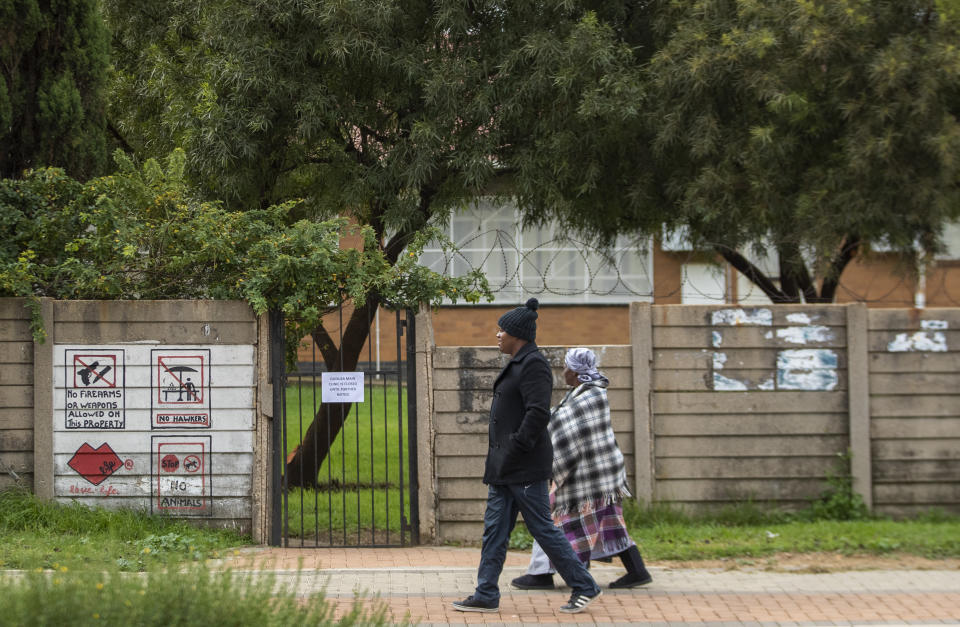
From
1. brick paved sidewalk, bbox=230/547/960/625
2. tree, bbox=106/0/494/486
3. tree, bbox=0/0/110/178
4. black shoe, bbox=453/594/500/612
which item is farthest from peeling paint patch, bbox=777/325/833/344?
tree, bbox=0/0/110/178

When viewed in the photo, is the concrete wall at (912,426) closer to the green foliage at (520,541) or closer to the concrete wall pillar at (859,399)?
the concrete wall pillar at (859,399)

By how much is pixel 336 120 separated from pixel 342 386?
3.37 m

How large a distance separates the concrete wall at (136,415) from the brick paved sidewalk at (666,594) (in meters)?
0.87

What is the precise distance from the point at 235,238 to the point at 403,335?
1.62 metres

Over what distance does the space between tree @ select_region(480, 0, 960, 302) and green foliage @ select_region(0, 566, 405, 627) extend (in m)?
6.10

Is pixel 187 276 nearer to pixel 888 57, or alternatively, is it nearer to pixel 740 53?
pixel 740 53

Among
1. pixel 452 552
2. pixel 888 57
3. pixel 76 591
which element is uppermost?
pixel 888 57

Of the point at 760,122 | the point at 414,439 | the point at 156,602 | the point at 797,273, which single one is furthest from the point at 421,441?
the point at 797,273

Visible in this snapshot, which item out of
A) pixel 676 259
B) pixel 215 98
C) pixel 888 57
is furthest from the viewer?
pixel 676 259

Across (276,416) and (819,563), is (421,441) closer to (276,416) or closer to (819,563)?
(276,416)

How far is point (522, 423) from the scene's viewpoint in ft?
19.0

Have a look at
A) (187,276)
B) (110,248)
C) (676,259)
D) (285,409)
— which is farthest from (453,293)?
(676,259)

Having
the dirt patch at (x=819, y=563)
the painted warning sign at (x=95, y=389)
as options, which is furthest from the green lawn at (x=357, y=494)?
the dirt patch at (x=819, y=563)

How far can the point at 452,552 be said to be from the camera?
7785 mm
